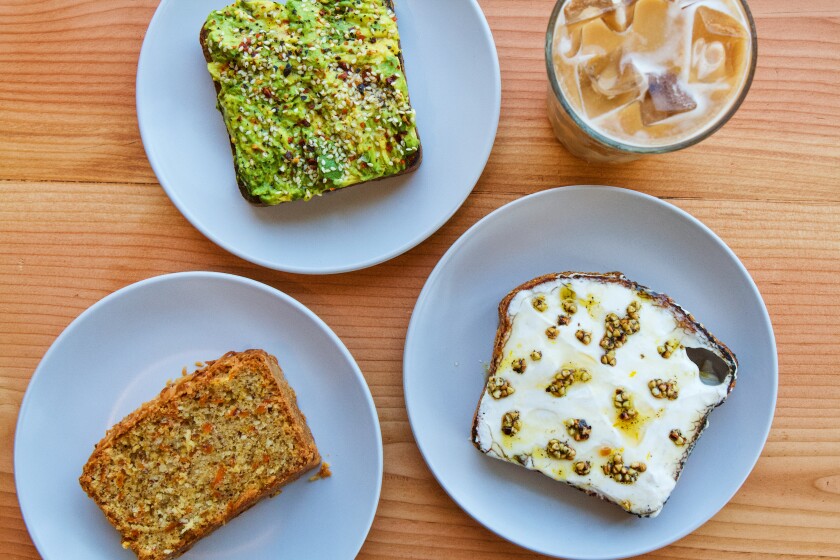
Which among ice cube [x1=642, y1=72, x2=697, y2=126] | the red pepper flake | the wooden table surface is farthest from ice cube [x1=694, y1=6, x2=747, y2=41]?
the red pepper flake

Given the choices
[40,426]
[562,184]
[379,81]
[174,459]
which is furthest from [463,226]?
[40,426]

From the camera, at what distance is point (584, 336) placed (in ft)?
5.78

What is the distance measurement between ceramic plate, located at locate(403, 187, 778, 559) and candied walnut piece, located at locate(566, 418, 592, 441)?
21 cm

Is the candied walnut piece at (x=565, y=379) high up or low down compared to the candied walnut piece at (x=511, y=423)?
up

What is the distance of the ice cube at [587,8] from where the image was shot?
1.58 metres

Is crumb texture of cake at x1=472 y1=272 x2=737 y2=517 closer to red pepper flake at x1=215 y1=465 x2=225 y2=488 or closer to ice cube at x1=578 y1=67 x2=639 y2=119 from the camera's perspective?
ice cube at x1=578 y1=67 x2=639 y2=119

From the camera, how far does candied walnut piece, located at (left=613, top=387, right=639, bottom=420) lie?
1751 millimetres

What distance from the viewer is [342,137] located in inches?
71.7

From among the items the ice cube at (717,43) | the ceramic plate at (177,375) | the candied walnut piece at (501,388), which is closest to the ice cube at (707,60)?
the ice cube at (717,43)

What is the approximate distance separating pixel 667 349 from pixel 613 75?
2.27 feet

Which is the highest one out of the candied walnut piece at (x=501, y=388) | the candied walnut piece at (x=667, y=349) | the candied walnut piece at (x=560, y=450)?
the candied walnut piece at (x=667, y=349)

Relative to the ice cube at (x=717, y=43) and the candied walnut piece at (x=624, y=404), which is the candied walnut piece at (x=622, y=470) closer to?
the candied walnut piece at (x=624, y=404)

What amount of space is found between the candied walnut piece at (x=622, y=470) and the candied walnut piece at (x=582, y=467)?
47mm

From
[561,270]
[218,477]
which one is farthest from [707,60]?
[218,477]
